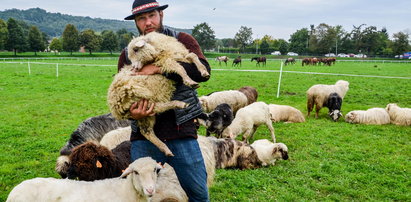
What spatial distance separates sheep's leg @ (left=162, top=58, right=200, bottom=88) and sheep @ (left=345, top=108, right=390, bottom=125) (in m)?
9.35

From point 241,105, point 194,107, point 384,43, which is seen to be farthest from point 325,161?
point 384,43

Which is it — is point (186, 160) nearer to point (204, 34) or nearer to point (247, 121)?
point (247, 121)

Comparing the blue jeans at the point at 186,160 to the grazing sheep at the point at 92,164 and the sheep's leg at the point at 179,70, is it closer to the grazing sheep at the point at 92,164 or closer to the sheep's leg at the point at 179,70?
the sheep's leg at the point at 179,70

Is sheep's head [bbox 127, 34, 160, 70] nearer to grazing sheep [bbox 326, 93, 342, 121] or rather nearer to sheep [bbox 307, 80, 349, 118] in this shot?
grazing sheep [bbox 326, 93, 342, 121]

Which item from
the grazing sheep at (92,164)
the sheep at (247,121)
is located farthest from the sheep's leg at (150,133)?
the sheep at (247,121)

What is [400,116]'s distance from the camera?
9805 mm

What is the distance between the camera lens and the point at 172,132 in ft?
8.30

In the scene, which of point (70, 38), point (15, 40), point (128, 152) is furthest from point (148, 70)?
point (70, 38)

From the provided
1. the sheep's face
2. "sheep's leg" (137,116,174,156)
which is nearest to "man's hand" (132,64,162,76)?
"sheep's leg" (137,116,174,156)

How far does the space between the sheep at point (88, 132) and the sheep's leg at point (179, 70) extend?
138 inches

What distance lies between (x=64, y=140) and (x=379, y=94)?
15.5 meters

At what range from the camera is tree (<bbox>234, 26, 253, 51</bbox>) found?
358 ft

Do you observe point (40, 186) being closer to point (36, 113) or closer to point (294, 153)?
point (294, 153)

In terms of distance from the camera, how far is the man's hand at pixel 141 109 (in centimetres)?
239
